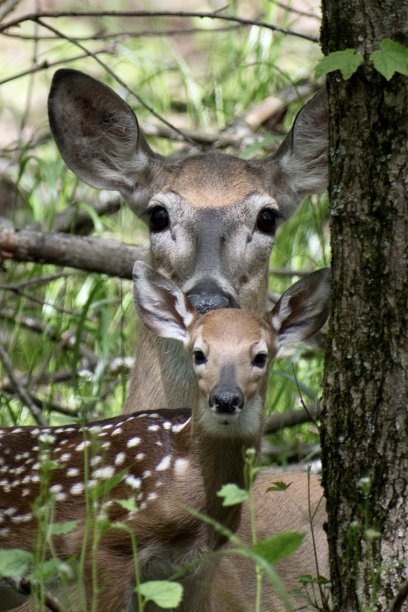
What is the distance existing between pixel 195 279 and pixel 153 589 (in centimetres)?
184

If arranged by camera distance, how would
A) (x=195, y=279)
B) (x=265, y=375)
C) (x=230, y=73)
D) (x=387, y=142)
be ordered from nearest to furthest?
1. (x=387, y=142)
2. (x=265, y=375)
3. (x=195, y=279)
4. (x=230, y=73)

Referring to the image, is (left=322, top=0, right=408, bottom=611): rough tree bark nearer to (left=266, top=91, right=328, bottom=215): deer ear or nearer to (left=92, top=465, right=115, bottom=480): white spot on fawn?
(left=92, top=465, right=115, bottom=480): white spot on fawn

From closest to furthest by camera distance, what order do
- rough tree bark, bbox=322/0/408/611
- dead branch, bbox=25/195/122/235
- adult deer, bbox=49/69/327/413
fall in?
rough tree bark, bbox=322/0/408/611 → adult deer, bbox=49/69/327/413 → dead branch, bbox=25/195/122/235

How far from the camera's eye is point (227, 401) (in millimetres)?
3561

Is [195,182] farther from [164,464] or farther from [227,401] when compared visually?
[227,401]

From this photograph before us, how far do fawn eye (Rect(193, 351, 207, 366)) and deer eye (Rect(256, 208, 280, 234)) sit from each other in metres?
1.39

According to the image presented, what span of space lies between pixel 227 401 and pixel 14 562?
0.78m

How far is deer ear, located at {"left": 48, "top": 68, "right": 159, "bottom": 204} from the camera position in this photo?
5.35m

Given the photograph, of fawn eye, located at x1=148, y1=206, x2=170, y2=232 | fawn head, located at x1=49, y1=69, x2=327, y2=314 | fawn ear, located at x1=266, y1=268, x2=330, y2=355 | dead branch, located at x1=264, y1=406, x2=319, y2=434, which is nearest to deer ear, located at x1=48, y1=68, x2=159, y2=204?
fawn head, located at x1=49, y1=69, x2=327, y2=314

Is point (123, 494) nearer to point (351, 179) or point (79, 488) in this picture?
point (79, 488)

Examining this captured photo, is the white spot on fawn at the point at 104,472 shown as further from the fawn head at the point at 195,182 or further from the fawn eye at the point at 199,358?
the fawn head at the point at 195,182

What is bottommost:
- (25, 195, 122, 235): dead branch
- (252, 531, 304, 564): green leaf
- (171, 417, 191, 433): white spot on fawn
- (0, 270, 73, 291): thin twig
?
(252, 531, 304, 564): green leaf

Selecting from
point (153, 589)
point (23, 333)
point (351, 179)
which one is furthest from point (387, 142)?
point (23, 333)

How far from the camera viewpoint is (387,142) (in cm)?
335
